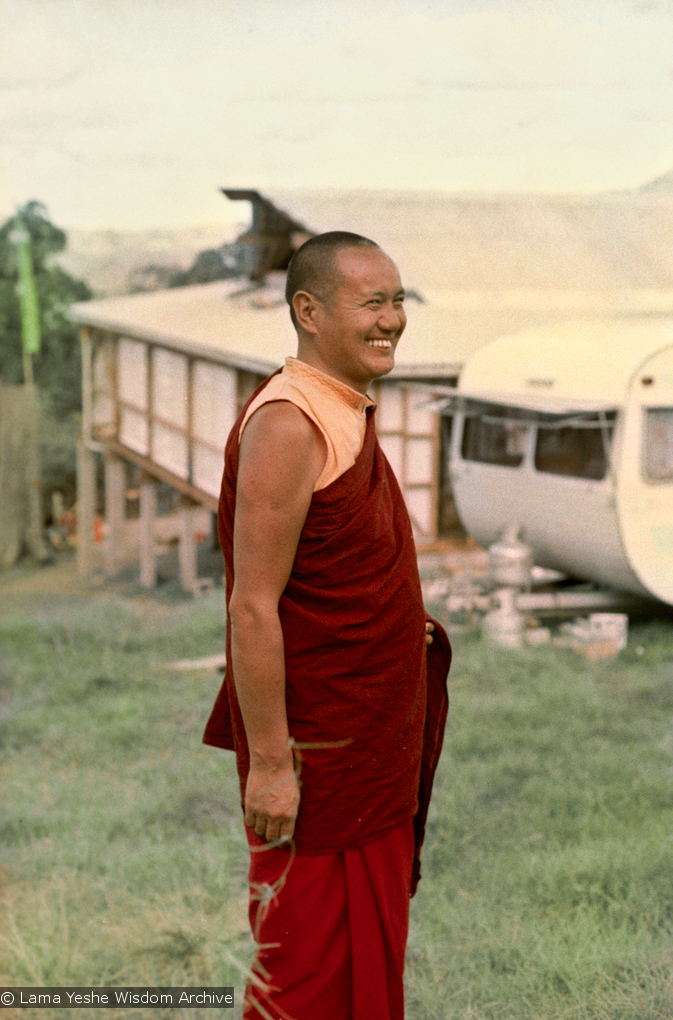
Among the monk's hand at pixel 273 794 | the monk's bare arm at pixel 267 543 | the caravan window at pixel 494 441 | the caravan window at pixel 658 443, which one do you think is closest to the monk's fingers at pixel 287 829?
the monk's hand at pixel 273 794

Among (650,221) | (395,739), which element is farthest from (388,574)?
(650,221)

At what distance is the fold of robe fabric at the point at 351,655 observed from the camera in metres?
1.86

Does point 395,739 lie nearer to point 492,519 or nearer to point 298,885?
point 298,885

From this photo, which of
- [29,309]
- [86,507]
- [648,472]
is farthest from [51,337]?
[648,472]

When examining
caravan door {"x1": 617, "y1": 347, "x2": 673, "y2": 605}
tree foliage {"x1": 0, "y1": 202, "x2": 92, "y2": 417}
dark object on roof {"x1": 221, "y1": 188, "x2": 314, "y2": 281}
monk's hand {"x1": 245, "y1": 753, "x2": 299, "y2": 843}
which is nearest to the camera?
monk's hand {"x1": 245, "y1": 753, "x2": 299, "y2": 843}

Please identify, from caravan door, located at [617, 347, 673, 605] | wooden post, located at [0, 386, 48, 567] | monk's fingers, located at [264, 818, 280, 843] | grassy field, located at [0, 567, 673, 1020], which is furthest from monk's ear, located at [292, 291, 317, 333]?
wooden post, located at [0, 386, 48, 567]

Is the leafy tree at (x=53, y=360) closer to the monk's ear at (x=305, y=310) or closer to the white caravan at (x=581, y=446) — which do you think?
the white caravan at (x=581, y=446)

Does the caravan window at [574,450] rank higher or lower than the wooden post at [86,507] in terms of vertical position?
higher

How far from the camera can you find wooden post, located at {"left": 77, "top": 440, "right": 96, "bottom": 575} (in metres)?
14.2

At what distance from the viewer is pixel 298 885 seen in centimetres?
196

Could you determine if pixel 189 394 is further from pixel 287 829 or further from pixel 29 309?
pixel 287 829

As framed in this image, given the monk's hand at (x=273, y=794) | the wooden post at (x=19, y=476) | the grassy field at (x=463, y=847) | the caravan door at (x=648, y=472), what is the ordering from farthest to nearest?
Result: the wooden post at (x=19, y=476), the caravan door at (x=648, y=472), the grassy field at (x=463, y=847), the monk's hand at (x=273, y=794)

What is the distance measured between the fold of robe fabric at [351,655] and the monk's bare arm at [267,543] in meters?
0.06

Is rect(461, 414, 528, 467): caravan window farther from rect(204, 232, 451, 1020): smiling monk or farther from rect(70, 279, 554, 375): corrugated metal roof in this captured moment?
rect(204, 232, 451, 1020): smiling monk
